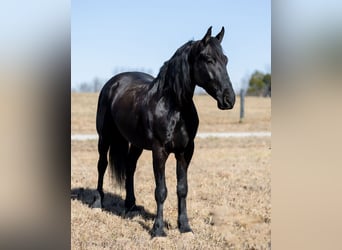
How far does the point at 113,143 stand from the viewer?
4.68 meters

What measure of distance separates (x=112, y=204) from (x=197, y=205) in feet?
3.51

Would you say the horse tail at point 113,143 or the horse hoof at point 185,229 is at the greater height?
the horse tail at point 113,143

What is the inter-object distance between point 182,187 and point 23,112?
2567mm

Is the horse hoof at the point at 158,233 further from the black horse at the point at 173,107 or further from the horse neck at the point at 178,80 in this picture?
the horse neck at the point at 178,80

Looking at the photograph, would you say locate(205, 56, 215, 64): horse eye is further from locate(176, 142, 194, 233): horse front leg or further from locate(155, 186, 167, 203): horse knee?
locate(155, 186, 167, 203): horse knee

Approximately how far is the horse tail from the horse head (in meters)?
1.71

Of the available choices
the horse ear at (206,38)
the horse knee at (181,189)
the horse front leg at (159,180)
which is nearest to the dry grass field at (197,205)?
the horse front leg at (159,180)

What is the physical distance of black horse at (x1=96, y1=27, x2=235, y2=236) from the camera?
10.2 feet

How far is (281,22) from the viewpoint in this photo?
4.57 feet

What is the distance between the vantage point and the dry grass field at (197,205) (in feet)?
11.4

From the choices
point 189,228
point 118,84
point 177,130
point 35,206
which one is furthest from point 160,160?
point 35,206

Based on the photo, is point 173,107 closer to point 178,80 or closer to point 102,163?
point 178,80

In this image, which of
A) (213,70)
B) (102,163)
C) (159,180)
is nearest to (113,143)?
(102,163)

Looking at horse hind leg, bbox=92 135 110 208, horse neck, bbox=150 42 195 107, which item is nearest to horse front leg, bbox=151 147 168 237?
horse neck, bbox=150 42 195 107
